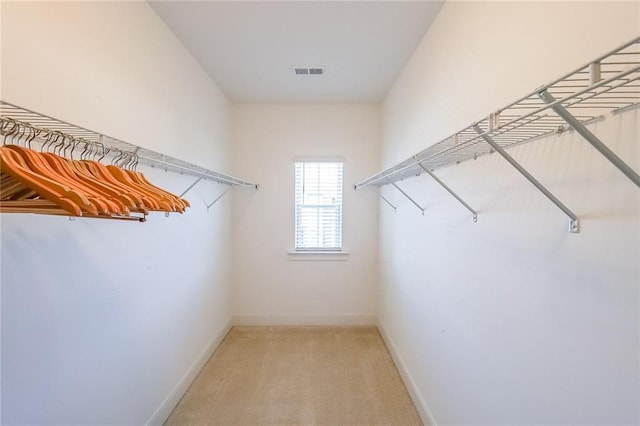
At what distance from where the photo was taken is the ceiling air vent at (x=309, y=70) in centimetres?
280

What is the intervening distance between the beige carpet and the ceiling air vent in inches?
107

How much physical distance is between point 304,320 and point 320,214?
4.36 ft

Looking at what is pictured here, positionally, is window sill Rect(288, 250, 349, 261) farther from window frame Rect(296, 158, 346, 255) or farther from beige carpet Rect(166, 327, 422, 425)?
beige carpet Rect(166, 327, 422, 425)

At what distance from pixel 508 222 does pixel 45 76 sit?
6.34ft

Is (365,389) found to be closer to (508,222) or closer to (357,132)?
(508,222)

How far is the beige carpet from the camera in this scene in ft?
7.29

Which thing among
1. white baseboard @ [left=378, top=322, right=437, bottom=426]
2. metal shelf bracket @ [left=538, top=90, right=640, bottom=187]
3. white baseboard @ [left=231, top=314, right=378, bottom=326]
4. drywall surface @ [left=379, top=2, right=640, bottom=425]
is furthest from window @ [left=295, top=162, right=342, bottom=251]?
metal shelf bracket @ [left=538, top=90, right=640, bottom=187]

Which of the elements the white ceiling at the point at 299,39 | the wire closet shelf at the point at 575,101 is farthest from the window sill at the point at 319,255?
the wire closet shelf at the point at 575,101

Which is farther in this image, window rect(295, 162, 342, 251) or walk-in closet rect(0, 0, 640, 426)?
window rect(295, 162, 342, 251)

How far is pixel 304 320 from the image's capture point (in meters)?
3.85

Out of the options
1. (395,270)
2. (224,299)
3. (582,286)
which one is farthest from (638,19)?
(224,299)

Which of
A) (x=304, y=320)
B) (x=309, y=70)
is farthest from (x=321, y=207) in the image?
(x=309, y=70)

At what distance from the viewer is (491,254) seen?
138cm

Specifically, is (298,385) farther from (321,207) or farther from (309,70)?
(309,70)
